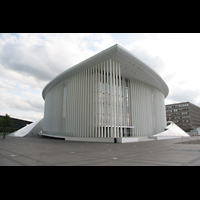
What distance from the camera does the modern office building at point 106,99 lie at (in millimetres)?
20297

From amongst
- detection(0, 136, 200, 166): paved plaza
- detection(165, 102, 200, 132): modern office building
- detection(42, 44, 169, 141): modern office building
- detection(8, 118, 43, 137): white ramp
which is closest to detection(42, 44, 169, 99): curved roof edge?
detection(42, 44, 169, 141): modern office building

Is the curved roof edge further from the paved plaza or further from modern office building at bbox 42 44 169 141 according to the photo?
the paved plaza

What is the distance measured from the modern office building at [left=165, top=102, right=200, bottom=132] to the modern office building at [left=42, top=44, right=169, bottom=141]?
53087 millimetres

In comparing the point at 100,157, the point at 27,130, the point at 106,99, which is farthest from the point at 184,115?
the point at 100,157

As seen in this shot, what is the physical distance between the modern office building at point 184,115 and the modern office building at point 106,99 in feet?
174

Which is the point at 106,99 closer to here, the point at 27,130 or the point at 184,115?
the point at 27,130

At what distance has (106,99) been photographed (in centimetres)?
2147

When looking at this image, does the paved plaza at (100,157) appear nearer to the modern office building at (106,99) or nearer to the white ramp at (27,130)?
the modern office building at (106,99)

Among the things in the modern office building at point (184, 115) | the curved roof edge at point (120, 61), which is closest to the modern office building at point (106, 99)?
the curved roof edge at point (120, 61)

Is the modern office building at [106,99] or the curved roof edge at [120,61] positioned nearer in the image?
the curved roof edge at [120,61]

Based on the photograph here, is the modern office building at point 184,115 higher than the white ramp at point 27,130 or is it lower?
higher
